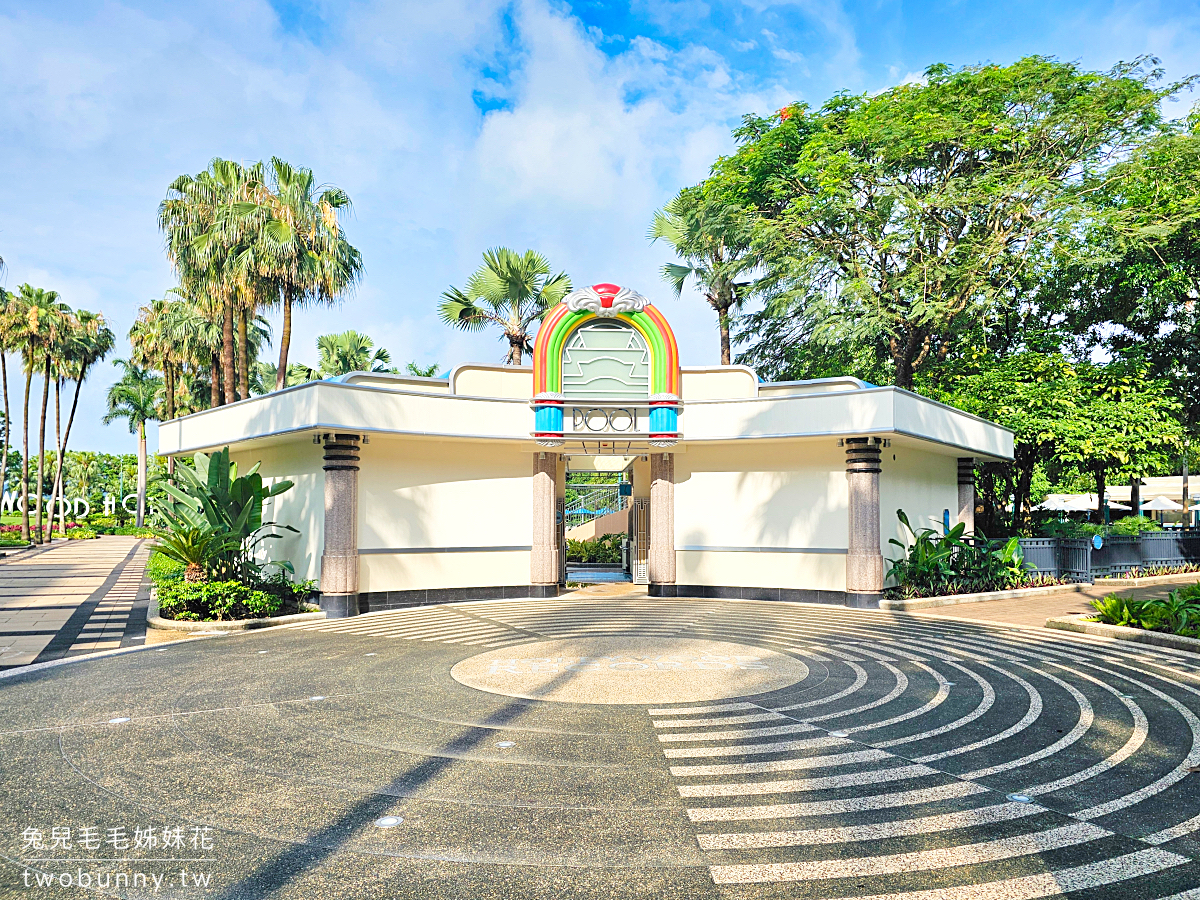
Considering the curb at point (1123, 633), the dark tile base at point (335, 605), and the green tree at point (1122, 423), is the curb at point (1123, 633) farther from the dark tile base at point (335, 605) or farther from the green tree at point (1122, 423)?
the dark tile base at point (335, 605)

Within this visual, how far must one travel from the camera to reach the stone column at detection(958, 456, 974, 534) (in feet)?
65.6

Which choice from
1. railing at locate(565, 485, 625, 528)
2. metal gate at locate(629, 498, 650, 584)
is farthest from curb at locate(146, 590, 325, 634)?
railing at locate(565, 485, 625, 528)

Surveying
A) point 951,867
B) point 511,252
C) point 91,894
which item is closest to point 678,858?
point 951,867

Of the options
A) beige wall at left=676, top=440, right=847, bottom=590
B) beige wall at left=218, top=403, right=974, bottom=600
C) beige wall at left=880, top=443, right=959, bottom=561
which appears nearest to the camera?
beige wall at left=218, top=403, right=974, bottom=600

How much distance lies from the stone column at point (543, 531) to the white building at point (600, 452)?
3cm

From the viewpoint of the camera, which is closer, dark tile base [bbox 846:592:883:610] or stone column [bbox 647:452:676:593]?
dark tile base [bbox 846:592:883:610]

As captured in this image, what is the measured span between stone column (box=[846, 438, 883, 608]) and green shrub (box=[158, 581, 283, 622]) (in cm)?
1110

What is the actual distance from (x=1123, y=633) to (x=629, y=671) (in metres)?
7.68

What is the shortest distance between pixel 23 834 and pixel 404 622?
356 inches

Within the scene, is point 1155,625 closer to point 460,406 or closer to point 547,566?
point 547,566

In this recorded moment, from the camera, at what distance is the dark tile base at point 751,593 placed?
52.5 ft

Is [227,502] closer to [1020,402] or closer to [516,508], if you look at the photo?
[516,508]

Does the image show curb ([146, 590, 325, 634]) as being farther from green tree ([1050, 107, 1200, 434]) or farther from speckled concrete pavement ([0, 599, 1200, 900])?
green tree ([1050, 107, 1200, 434])

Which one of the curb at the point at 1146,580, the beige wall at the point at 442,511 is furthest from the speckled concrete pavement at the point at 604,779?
the curb at the point at 1146,580
